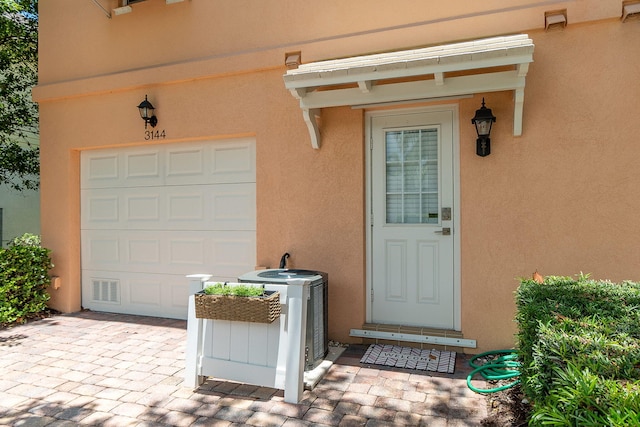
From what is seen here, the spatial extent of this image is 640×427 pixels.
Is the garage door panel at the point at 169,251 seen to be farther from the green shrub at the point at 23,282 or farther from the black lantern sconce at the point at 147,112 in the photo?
the black lantern sconce at the point at 147,112

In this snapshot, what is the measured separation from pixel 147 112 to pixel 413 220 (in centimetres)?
355

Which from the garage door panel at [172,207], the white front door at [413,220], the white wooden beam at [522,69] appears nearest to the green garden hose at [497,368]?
the white front door at [413,220]

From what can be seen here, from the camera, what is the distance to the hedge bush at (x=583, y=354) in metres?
1.40

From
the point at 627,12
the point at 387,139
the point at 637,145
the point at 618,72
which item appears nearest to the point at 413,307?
the point at 387,139

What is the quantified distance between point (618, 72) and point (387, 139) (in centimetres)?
210

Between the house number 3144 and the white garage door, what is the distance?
18 cm

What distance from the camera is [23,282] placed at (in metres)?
5.29

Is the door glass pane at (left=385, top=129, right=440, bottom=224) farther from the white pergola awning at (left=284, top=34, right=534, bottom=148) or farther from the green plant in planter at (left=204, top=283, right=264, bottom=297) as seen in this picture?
the green plant in planter at (left=204, top=283, right=264, bottom=297)

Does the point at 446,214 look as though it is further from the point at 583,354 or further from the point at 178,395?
the point at 178,395

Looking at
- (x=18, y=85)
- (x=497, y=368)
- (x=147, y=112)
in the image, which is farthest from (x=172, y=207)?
(x=18, y=85)

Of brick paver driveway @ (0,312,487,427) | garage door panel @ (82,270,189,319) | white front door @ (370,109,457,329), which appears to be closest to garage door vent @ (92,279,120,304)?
garage door panel @ (82,270,189,319)

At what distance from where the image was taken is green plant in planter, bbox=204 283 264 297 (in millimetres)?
3139

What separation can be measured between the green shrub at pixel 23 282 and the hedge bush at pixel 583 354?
576cm

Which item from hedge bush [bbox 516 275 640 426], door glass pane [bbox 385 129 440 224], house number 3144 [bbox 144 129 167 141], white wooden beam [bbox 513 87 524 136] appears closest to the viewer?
hedge bush [bbox 516 275 640 426]
